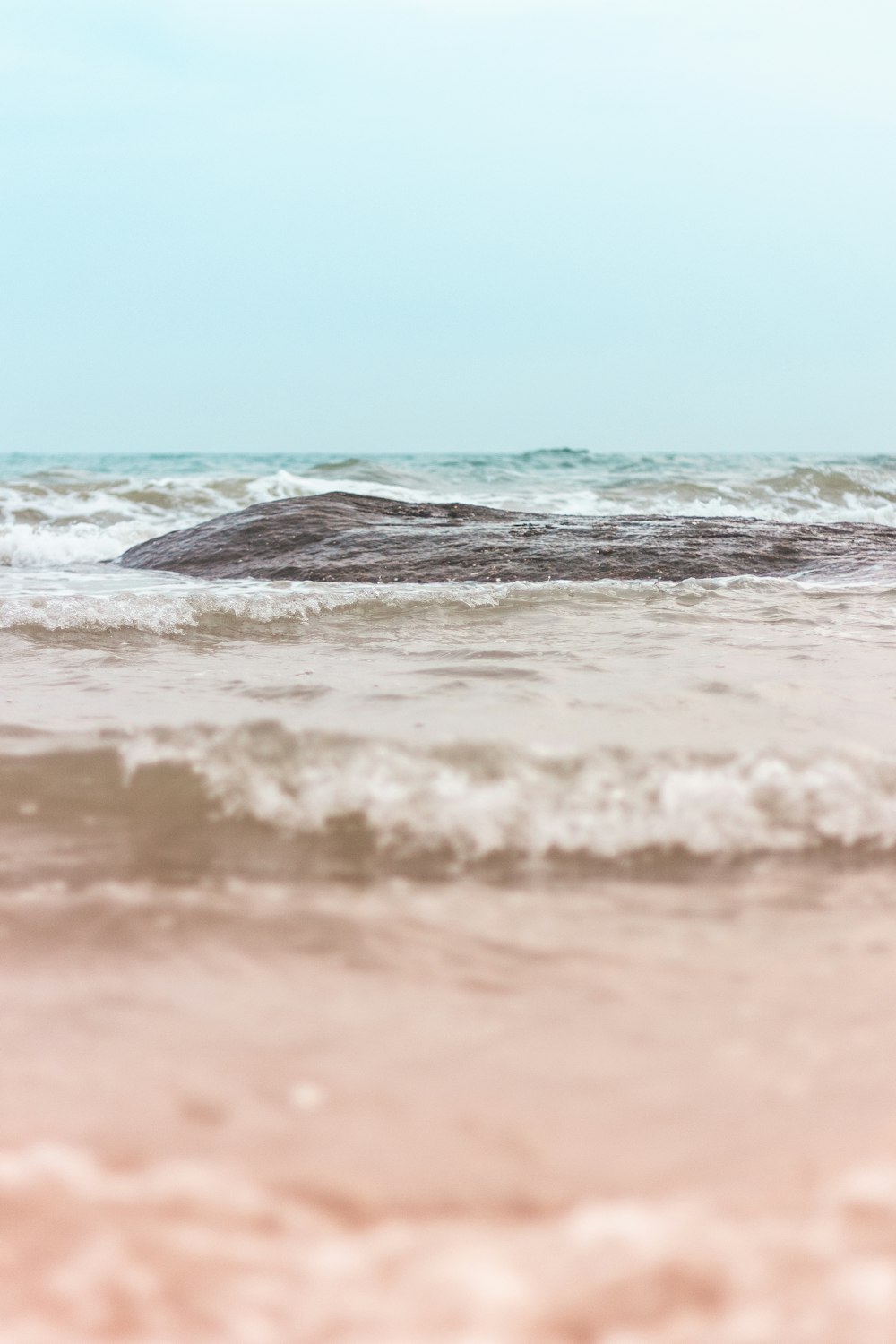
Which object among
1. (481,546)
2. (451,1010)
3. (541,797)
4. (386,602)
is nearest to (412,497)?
(481,546)

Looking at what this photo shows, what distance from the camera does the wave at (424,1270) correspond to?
0.70 m

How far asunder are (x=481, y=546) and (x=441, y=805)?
3.72 m

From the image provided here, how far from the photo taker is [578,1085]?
0.95m

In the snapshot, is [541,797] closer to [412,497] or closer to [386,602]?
[386,602]

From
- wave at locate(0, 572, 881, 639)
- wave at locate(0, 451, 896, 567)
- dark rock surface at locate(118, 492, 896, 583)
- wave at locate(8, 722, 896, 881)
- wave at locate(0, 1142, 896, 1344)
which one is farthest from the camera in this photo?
wave at locate(0, 451, 896, 567)

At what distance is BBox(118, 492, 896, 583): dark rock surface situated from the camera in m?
4.84

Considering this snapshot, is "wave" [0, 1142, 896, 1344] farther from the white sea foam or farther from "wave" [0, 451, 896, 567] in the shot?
"wave" [0, 451, 896, 567]

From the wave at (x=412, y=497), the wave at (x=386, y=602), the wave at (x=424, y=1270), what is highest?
the wave at (x=412, y=497)

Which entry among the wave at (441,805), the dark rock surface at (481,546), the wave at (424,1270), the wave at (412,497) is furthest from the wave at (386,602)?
the wave at (412,497)

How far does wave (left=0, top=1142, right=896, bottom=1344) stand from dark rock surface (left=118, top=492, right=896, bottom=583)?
3.92 meters

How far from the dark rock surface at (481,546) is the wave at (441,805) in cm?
295

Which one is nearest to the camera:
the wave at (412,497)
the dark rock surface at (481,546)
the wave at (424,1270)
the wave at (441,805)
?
the wave at (424,1270)

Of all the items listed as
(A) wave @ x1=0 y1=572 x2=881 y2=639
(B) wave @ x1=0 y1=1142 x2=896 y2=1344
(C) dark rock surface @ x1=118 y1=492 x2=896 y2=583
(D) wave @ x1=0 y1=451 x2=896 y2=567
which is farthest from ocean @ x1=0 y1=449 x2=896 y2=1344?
(D) wave @ x1=0 y1=451 x2=896 y2=567

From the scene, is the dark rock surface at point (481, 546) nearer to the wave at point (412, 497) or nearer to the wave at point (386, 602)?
the wave at point (386, 602)
